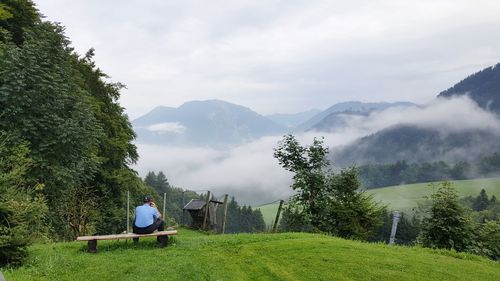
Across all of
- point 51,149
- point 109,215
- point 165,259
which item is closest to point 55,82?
point 51,149

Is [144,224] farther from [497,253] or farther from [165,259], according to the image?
[497,253]

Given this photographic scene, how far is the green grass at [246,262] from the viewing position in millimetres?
12672

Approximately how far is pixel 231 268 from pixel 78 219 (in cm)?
1688

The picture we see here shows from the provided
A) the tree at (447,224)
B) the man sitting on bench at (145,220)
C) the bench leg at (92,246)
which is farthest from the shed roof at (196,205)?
the bench leg at (92,246)

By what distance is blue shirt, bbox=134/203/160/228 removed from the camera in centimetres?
1586

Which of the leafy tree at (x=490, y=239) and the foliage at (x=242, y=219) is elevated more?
the leafy tree at (x=490, y=239)

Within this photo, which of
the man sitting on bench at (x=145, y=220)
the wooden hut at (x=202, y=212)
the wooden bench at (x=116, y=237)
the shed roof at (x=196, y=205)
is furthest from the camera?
the shed roof at (x=196, y=205)

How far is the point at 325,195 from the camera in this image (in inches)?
1000

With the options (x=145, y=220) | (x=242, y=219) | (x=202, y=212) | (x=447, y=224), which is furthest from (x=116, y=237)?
(x=242, y=219)

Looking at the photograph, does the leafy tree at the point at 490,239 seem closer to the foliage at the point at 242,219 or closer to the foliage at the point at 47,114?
the foliage at the point at 47,114

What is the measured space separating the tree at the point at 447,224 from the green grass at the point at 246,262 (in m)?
3.67

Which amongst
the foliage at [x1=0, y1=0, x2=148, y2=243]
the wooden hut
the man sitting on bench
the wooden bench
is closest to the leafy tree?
the wooden bench

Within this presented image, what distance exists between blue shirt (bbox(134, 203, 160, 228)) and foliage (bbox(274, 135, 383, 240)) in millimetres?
11507

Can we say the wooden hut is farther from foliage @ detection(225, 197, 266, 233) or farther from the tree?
foliage @ detection(225, 197, 266, 233)
